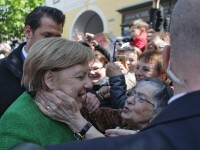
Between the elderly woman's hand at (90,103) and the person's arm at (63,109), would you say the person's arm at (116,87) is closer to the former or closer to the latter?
the elderly woman's hand at (90,103)

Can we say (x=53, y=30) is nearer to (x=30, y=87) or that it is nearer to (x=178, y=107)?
(x=30, y=87)

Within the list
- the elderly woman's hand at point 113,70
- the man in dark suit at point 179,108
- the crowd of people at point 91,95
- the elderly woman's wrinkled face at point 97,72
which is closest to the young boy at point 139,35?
the crowd of people at point 91,95

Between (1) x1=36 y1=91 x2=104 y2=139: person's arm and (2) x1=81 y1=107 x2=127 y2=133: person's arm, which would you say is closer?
(1) x1=36 y1=91 x2=104 y2=139: person's arm

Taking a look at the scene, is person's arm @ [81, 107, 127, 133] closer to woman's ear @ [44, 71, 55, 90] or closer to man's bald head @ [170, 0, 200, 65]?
woman's ear @ [44, 71, 55, 90]

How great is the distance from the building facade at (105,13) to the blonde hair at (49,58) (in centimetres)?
779

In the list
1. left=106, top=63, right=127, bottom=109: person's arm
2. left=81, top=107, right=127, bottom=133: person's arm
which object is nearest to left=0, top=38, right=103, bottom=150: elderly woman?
left=81, top=107, right=127, bottom=133: person's arm

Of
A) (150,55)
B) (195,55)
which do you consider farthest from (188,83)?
(150,55)

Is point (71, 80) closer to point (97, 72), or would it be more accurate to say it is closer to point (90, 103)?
point (90, 103)

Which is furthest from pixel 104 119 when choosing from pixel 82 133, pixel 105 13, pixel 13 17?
pixel 13 17

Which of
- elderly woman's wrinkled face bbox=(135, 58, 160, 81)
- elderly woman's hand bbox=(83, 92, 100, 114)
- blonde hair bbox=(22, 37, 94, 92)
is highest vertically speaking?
blonde hair bbox=(22, 37, 94, 92)

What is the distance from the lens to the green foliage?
15.6 meters

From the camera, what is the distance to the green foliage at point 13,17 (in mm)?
15648

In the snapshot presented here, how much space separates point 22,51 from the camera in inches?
111

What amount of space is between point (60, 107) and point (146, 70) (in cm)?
159
